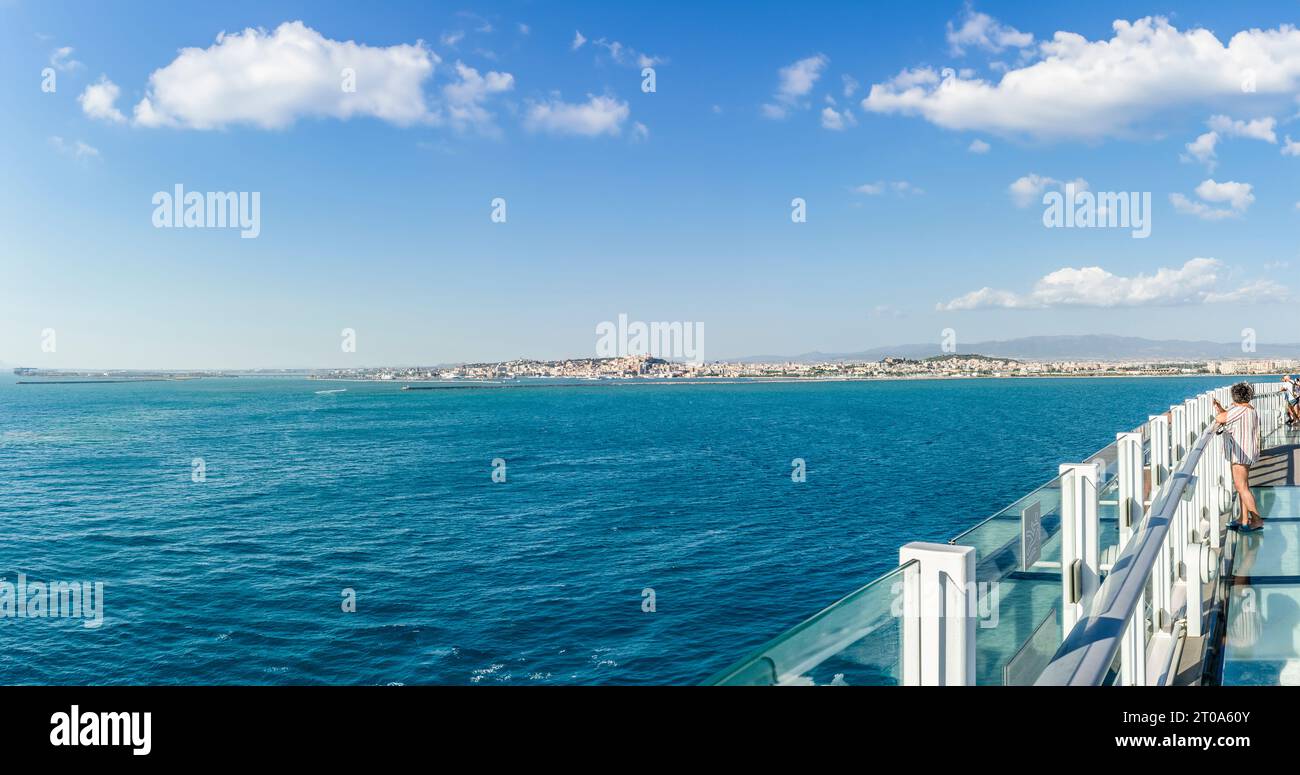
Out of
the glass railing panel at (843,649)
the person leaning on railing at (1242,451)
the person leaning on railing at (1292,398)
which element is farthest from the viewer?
the person leaning on railing at (1292,398)

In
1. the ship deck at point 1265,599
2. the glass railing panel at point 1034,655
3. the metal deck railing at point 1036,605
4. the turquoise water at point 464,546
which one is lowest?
the turquoise water at point 464,546

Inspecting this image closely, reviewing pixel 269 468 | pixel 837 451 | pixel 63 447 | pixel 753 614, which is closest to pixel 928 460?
pixel 837 451

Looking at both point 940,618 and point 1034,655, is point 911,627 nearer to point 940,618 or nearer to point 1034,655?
point 940,618

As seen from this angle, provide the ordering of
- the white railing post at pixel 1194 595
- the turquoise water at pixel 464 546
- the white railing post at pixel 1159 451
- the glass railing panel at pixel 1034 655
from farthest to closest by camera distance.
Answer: the turquoise water at pixel 464 546 → the white railing post at pixel 1159 451 → the white railing post at pixel 1194 595 → the glass railing panel at pixel 1034 655

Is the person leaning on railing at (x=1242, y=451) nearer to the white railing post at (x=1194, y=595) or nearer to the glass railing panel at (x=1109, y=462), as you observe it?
the glass railing panel at (x=1109, y=462)

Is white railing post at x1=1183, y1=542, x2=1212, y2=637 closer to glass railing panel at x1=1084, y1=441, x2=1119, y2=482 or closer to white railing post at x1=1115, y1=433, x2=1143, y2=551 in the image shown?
white railing post at x1=1115, y1=433, x2=1143, y2=551

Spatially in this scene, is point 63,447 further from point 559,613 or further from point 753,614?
point 753,614

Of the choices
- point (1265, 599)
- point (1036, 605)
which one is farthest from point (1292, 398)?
point (1036, 605)

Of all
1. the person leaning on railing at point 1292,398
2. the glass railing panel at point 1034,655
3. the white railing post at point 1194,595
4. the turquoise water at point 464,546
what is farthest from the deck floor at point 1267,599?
the person leaning on railing at point 1292,398
